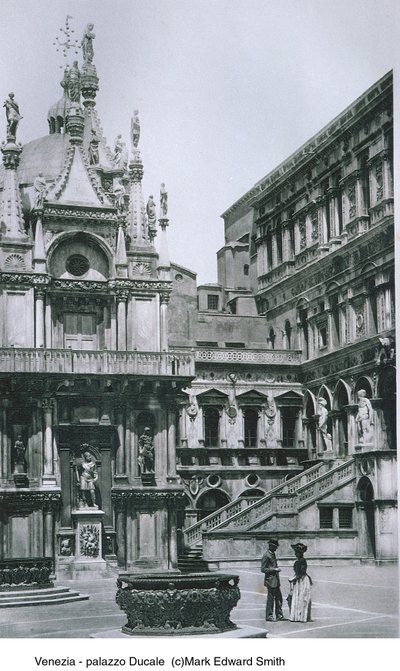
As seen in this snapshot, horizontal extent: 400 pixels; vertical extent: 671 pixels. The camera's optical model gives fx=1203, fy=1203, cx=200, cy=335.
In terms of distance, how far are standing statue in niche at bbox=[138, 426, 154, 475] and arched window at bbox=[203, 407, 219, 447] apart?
7144mm

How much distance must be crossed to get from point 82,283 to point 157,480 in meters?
7.51

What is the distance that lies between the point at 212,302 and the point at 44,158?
10988 millimetres

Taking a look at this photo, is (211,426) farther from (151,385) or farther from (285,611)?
(285,611)

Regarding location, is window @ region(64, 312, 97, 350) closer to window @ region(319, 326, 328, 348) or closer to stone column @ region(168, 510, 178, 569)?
stone column @ region(168, 510, 178, 569)

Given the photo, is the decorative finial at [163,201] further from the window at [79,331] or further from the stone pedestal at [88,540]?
the stone pedestal at [88,540]

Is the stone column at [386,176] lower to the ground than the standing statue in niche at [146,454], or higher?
higher

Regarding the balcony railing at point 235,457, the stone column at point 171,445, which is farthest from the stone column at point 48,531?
the balcony railing at point 235,457

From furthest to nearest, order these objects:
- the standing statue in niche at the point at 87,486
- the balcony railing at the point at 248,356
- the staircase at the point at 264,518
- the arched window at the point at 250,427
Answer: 1. the arched window at the point at 250,427
2. the balcony railing at the point at 248,356
3. the staircase at the point at 264,518
4. the standing statue in niche at the point at 87,486

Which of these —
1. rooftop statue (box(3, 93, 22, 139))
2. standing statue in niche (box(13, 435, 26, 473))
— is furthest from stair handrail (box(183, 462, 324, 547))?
rooftop statue (box(3, 93, 22, 139))

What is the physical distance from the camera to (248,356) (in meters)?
49.8

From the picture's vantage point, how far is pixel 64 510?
41.1 meters

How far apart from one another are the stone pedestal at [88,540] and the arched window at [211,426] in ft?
33.0

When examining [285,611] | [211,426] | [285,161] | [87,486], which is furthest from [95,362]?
[285,611]

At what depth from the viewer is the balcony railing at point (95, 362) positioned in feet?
134
